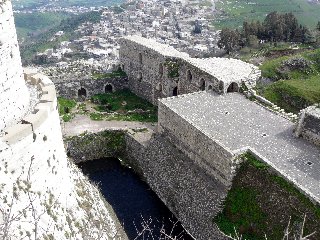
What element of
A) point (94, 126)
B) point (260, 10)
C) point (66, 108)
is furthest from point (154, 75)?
Answer: point (260, 10)

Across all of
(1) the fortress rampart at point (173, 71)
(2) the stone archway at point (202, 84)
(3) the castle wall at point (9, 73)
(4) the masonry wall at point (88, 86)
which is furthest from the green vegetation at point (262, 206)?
(4) the masonry wall at point (88, 86)

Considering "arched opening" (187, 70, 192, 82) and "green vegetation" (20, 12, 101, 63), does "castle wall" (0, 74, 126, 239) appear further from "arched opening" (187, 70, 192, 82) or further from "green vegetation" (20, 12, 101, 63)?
"green vegetation" (20, 12, 101, 63)

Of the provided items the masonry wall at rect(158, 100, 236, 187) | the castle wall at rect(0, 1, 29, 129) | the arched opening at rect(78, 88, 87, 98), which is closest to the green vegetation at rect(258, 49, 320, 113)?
the masonry wall at rect(158, 100, 236, 187)

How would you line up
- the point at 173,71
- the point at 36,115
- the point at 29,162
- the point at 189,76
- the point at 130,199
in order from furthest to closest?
1. the point at 173,71
2. the point at 189,76
3. the point at 130,199
4. the point at 36,115
5. the point at 29,162

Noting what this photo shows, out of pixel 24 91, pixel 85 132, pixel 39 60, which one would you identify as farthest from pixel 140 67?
pixel 39 60

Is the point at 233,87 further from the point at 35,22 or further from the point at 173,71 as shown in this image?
the point at 35,22
